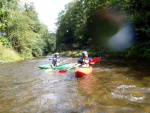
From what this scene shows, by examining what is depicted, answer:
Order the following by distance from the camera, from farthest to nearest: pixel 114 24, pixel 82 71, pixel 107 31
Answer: pixel 107 31
pixel 114 24
pixel 82 71

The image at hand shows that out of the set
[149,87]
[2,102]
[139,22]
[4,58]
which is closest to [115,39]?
[139,22]

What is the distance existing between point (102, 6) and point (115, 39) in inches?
248

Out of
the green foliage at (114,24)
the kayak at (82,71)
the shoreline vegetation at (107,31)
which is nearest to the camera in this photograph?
the kayak at (82,71)

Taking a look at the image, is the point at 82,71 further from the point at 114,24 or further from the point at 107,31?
the point at 107,31

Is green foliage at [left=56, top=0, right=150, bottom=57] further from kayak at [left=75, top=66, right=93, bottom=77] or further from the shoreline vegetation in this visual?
kayak at [left=75, top=66, right=93, bottom=77]

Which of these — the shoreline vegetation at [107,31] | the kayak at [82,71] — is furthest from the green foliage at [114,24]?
the kayak at [82,71]

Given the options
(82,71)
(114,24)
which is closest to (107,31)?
(114,24)

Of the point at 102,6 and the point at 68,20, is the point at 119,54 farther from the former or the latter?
the point at 68,20

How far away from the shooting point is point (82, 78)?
1134 cm

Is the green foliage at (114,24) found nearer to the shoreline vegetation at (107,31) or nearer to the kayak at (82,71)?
the shoreline vegetation at (107,31)

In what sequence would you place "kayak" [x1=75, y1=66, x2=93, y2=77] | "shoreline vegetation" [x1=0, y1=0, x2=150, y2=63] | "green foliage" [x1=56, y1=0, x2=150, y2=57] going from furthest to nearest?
"shoreline vegetation" [x1=0, y1=0, x2=150, y2=63] → "green foliage" [x1=56, y1=0, x2=150, y2=57] → "kayak" [x1=75, y1=66, x2=93, y2=77]

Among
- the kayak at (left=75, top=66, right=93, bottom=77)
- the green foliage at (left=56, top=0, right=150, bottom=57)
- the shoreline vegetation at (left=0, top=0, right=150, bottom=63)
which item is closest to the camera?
the kayak at (left=75, top=66, right=93, bottom=77)

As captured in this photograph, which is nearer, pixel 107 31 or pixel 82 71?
pixel 82 71

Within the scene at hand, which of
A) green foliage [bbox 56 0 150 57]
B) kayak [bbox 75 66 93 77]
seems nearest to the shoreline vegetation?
green foliage [bbox 56 0 150 57]
